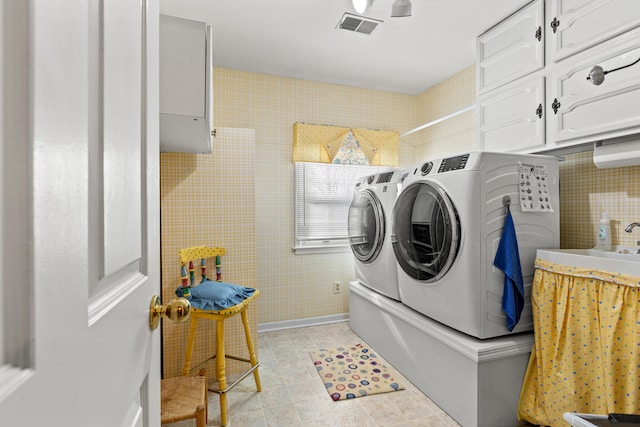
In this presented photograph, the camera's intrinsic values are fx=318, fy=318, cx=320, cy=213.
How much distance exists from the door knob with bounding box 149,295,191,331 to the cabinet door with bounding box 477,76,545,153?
7.21 feet

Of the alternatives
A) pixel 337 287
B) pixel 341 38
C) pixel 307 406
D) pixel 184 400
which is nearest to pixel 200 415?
pixel 184 400

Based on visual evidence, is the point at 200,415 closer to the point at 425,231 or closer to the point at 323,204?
the point at 425,231

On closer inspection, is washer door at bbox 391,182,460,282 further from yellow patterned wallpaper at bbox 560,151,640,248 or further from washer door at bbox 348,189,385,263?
yellow patterned wallpaper at bbox 560,151,640,248

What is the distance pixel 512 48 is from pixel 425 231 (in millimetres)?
1391

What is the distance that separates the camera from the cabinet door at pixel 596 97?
1.52 m

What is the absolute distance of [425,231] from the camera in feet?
6.79

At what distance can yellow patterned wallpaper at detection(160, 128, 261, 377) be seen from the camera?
7.15 feet

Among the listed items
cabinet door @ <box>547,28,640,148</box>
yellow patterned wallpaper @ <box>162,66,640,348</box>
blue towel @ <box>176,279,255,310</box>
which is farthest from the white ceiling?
blue towel @ <box>176,279,255,310</box>

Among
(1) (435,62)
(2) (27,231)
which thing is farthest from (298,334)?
(2) (27,231)

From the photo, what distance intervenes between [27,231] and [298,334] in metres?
3.05

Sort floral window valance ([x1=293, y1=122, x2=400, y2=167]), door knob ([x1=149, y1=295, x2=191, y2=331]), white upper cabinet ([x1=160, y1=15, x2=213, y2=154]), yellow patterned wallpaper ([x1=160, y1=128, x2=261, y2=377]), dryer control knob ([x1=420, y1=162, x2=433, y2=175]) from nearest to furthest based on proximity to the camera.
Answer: door knob ([x1=149, y1=295, x2=191, y2=331]), white upper cabinet ([x1=160, y1=15, x2=213, y2=154]), dryer control knob ([x1=420, y1=162, x2=433, y2=175]), yellow patterned wallpaper ([x1=160, y1=128, x2=261, y2=377]), floral window valance ([x1=293, y1=122, x2=400, y2=167])

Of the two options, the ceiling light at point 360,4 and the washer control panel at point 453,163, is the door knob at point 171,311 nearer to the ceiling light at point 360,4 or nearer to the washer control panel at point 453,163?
the washer control panel at point 453,163

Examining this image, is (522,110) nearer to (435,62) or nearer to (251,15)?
(435,62)

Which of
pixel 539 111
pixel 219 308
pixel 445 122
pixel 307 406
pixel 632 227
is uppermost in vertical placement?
pixel 445 122
